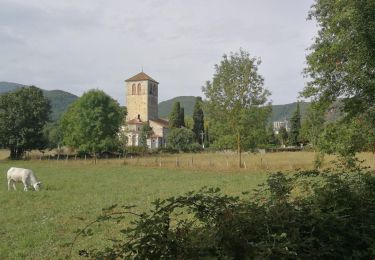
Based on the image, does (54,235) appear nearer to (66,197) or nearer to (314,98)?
(66,197)

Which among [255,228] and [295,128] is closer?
[255,228]

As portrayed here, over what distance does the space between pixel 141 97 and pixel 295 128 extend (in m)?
61.0

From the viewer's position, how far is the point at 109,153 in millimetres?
75312

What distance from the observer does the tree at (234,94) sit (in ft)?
124

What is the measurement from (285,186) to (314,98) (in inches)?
533

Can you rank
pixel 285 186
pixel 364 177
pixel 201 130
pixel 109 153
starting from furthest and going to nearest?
pixel 201 130
pixel 109 153
pixel 364 177
pixel 285 186

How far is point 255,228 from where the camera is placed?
3982 mm

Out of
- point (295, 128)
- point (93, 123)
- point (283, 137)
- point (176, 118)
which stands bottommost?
point (283, 137)

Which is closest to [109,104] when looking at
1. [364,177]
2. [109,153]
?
[109,153]

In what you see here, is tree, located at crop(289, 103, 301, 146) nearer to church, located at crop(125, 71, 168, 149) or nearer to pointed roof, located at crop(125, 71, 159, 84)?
church, located at crop(125, 71, 168, 149)

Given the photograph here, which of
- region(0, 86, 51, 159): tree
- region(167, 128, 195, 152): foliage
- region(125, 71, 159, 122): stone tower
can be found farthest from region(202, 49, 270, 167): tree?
region(125, 71, 159, 122): stone tower

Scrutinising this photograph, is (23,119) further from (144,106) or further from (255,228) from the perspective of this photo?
(144,106)

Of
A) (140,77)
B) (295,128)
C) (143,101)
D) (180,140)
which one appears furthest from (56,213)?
(140,77)

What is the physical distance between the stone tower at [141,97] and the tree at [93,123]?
7444 cm
